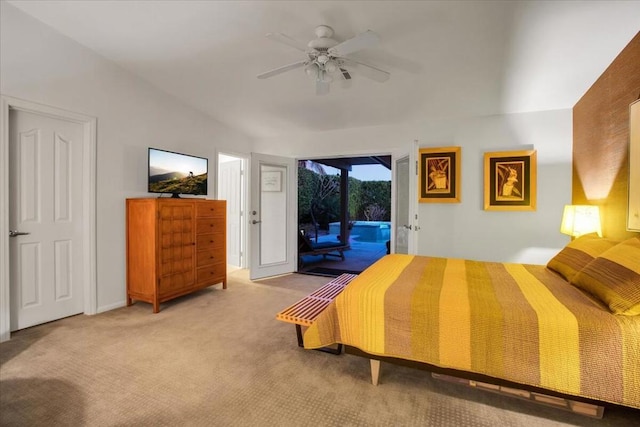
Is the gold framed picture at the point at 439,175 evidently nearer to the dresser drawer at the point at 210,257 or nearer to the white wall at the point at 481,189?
the white wall at the point at 481,189

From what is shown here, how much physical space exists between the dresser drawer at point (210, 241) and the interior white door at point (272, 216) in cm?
55

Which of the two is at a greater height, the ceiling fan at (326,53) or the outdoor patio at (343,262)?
the ceiling fan at (326,53)

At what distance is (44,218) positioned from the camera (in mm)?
2758

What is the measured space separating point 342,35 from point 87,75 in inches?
104

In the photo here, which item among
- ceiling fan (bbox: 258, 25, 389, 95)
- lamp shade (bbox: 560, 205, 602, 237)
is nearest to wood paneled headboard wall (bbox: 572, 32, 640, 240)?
lamp shade (bbox: 560, 205, 602, 237)

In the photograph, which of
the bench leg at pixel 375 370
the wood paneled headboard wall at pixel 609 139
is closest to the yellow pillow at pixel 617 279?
the wood paneled headboard wall at pixel 609 139

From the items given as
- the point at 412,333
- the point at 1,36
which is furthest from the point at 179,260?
the point at 412,333

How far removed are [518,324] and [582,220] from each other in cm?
207

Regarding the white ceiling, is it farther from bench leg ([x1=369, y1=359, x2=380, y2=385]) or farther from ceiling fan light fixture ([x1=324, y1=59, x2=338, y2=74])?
bench leg ([x1=369, y1=359, x2=380, y2=385])

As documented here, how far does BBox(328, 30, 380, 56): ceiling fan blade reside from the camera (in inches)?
79.7

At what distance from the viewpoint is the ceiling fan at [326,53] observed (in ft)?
6.91

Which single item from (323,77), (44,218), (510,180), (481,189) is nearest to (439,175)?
(481,189)

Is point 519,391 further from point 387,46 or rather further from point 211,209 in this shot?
point 211,209

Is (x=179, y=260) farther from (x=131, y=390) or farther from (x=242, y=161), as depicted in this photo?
(x=242, y=161)
